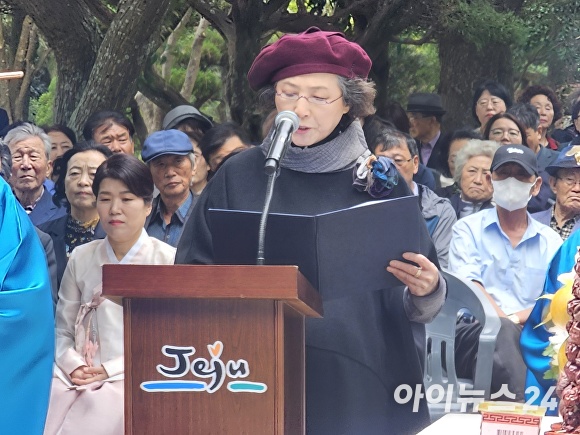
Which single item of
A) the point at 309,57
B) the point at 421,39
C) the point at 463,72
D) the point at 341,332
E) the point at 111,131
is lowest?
the point at 341,332

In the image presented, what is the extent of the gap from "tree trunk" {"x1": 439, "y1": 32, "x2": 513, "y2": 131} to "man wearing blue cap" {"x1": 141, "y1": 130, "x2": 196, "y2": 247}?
4517 millimetres

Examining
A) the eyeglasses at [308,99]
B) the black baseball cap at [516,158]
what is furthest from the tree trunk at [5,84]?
the eyeglasses at [308,99]

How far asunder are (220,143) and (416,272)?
4.20m

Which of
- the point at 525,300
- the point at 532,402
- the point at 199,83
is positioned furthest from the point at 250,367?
the point at 199,83

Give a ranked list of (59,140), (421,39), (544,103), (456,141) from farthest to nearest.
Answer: (421,39), (544,103), (456,141), (59,140)

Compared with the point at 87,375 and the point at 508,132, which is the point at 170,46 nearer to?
the point at 508,132

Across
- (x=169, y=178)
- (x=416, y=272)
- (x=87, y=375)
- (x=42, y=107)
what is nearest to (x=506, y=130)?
(x=169, y=178)

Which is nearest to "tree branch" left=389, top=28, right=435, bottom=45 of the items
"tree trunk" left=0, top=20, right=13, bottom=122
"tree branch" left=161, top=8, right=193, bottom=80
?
"tree branch" left=161, top=8, right=193, bottom=80

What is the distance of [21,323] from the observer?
3916 millimetres

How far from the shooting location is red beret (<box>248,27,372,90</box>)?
12.8ft

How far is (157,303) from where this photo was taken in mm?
3201

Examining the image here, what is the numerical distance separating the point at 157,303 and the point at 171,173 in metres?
4.13

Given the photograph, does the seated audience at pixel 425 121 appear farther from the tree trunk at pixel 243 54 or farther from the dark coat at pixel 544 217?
the dark coat at pixel 544 217

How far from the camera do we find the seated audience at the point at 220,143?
7656mm
